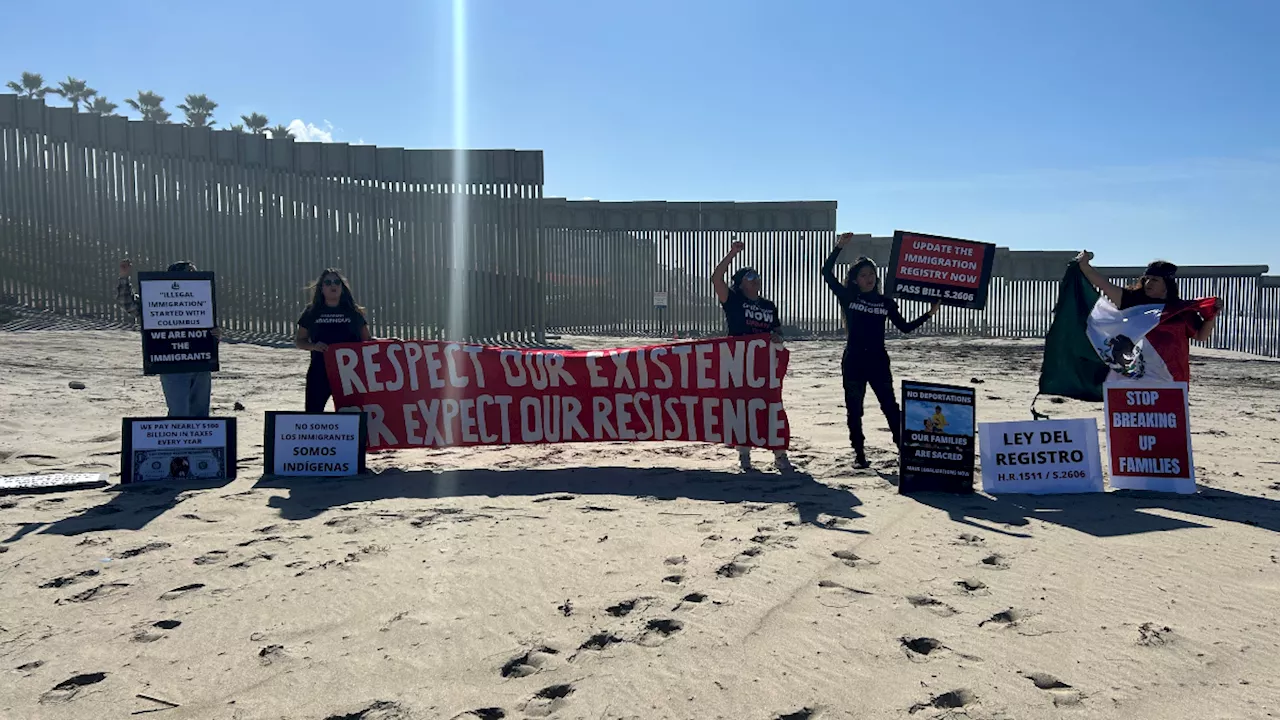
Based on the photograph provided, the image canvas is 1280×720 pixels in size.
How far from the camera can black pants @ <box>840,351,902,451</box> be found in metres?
6.93

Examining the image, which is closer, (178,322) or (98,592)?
(98,592)

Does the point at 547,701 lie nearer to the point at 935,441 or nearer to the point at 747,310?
the point at 935,441

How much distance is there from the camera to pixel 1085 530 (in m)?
5.16

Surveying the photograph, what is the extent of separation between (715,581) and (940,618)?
101cm

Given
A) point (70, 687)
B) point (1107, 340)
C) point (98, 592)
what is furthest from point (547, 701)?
point (1107, 340)

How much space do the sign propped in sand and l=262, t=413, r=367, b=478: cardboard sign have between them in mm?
1115

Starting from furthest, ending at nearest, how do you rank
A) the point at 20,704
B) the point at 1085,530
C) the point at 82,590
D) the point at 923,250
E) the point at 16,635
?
1. the point at 923,250
2. the point at 1085,530
3. the point at 82,590
4. the point at 16,635
5. the point at 20,704

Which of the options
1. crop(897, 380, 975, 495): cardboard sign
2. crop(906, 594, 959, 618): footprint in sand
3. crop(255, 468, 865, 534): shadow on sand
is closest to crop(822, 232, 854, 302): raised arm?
crop(897, 380, 975, 495): cardboard sign

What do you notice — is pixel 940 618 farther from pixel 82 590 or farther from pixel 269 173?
pixel 269 173

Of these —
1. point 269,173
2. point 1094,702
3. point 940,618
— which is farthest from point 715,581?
point 269,173

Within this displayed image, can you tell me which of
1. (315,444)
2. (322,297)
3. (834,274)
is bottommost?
(315,444)

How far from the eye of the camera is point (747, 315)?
7258 millimetres

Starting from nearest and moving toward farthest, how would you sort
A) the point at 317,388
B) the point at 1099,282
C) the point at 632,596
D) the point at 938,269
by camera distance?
the point at 632,596, the point at 1099,282, the point at 938,269, the point at 317,388

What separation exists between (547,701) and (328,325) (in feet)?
16.0
